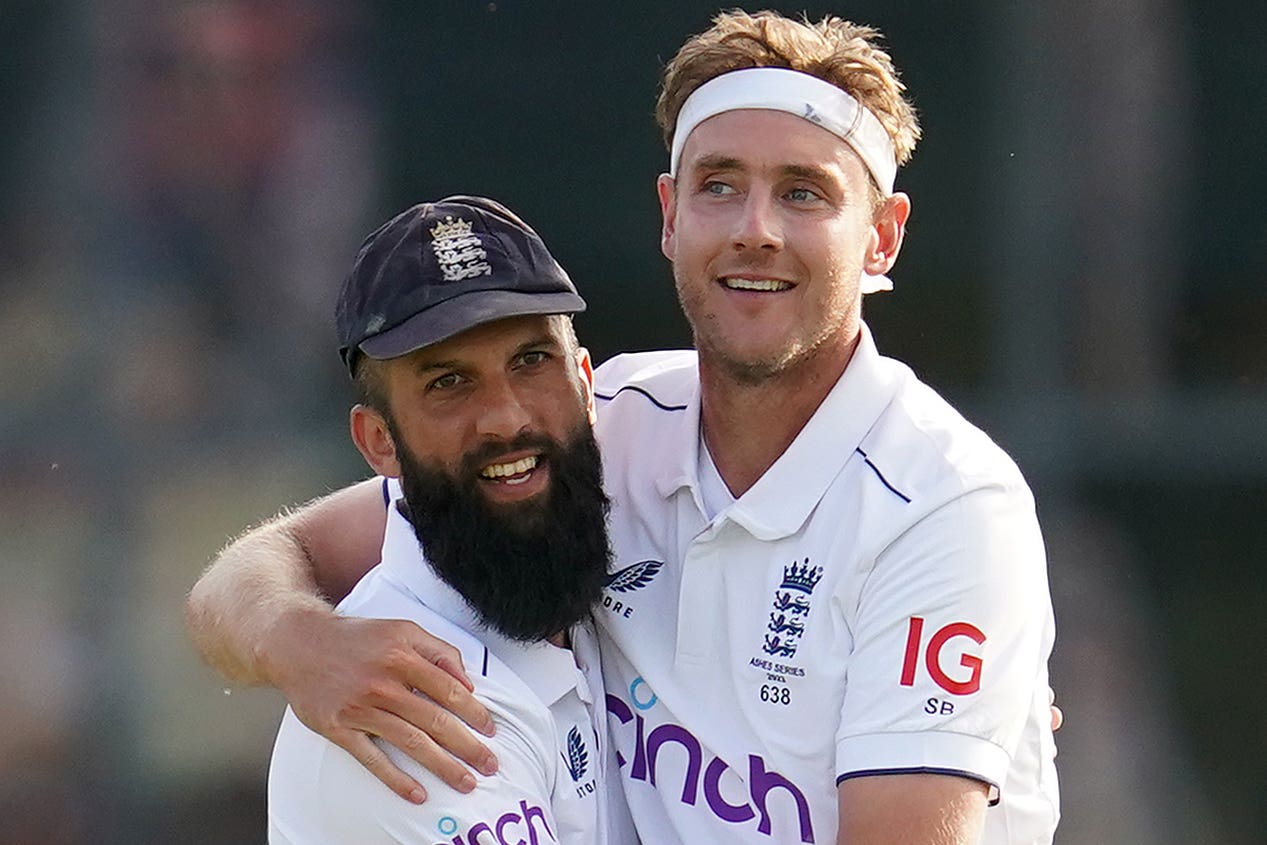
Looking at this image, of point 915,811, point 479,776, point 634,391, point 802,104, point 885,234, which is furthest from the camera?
point 634,391

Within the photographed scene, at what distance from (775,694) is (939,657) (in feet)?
0.76

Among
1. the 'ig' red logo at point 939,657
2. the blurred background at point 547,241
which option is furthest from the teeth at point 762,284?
the blurred background at point 547,241

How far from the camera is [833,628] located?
2.45m

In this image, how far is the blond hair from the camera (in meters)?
2.68

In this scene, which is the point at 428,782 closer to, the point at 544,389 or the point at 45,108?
the point at 544,389

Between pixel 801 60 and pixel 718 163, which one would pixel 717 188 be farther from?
pixel 801 60

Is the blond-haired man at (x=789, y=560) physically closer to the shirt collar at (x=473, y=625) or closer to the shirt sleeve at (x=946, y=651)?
the shirt sleeve at (x=946, y=651)

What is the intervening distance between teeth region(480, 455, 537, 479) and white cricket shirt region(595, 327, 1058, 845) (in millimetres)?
197

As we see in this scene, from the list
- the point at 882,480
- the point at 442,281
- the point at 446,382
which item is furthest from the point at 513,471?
the point at 882,480

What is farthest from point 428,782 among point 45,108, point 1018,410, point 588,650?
point 45,108

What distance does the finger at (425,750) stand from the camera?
2371 millimetres

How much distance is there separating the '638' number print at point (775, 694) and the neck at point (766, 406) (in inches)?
11.3

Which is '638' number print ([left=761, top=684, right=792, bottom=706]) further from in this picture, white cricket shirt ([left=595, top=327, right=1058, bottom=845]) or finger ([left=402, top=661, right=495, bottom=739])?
finger ([left=402, top=661, right=495, bottom=739])

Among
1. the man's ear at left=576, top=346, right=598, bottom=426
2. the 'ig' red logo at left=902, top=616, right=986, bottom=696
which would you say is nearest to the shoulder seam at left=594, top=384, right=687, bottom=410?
the man's ear at left=576, top=346, right=598, bottom=426
